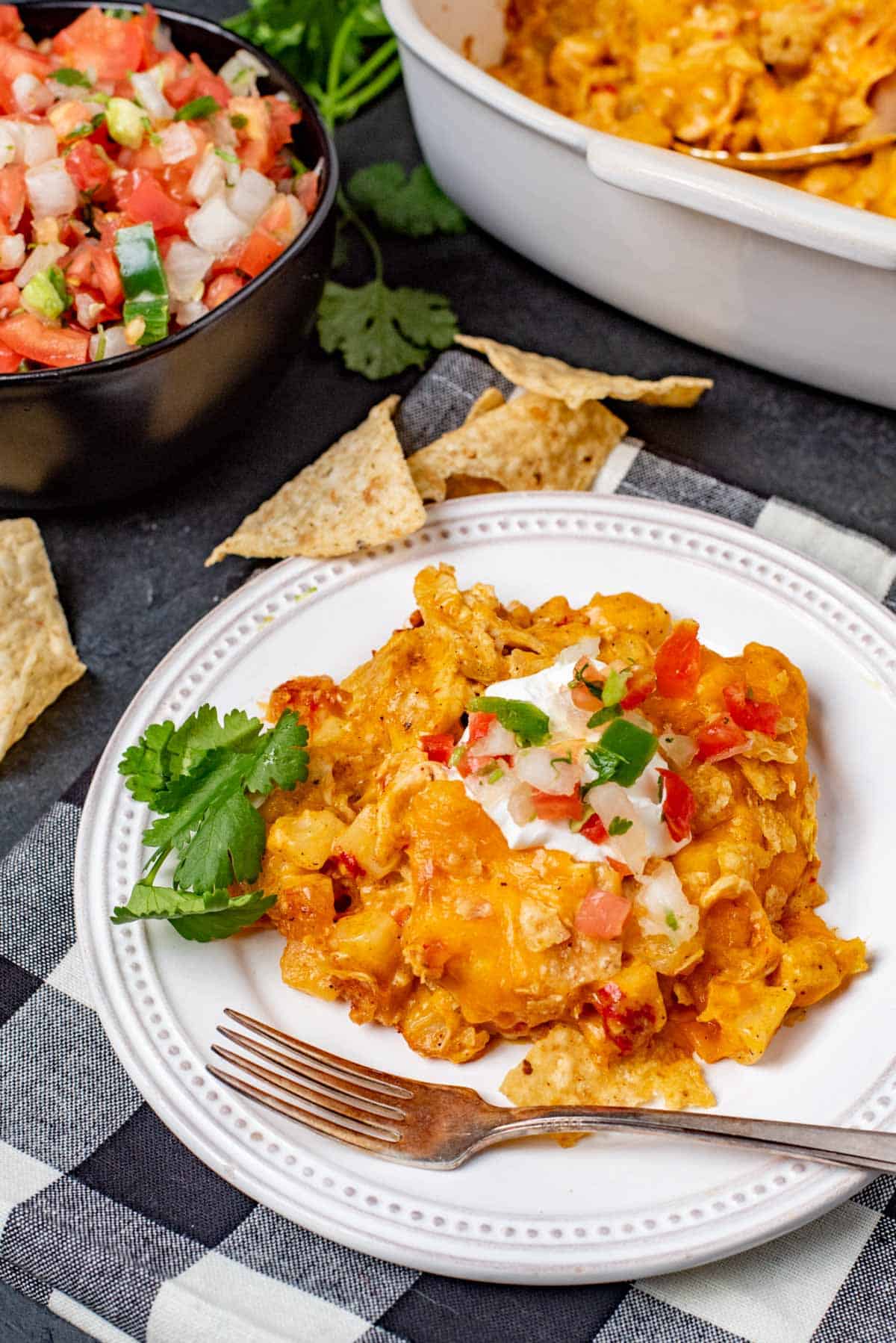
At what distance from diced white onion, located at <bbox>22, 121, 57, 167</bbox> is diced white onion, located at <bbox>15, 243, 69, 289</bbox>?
0.43 feet

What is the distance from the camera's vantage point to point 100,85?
3012mm

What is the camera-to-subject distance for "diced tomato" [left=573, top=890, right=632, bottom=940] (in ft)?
6.77

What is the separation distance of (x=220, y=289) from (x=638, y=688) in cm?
128

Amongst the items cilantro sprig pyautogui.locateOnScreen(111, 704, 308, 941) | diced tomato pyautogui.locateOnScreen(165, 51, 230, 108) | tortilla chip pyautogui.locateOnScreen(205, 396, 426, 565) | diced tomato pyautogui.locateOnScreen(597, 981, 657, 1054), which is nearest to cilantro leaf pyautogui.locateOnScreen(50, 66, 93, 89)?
diced tomato pyautogui.locateOnScreen(165, 51, 230, 108)

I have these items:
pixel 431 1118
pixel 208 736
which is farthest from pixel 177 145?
pixel 431 1118

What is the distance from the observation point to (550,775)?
2.10 m

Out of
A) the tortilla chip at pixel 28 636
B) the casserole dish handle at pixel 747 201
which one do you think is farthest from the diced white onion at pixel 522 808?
the casserole dish handle at pixel 747 201

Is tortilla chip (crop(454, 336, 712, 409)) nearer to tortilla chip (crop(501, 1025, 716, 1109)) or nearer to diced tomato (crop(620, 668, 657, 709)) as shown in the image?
diced tomato (crop(620, 668, 657, 709))

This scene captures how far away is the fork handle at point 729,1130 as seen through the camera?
1.93 metres

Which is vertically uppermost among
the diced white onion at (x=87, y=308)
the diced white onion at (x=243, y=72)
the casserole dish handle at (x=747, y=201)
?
the casserole dish handle at (x=747, y=201)

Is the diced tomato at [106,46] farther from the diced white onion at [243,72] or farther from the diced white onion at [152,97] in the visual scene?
the diced white onion at [243,72]

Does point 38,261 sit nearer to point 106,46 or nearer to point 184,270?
point 184,270

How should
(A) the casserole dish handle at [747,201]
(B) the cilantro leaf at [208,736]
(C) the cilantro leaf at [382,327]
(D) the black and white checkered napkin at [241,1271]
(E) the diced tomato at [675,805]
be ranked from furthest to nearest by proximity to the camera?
(C) the cilantro leaf at [382,327], (A) the casserole dish handle at [747,201], (B) the cilantro leaf at [208,736], (E) the diced tomato at [675,805], (D) the black and white checkered napkin at [241,1271]

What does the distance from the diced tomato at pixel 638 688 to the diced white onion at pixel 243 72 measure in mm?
1728
